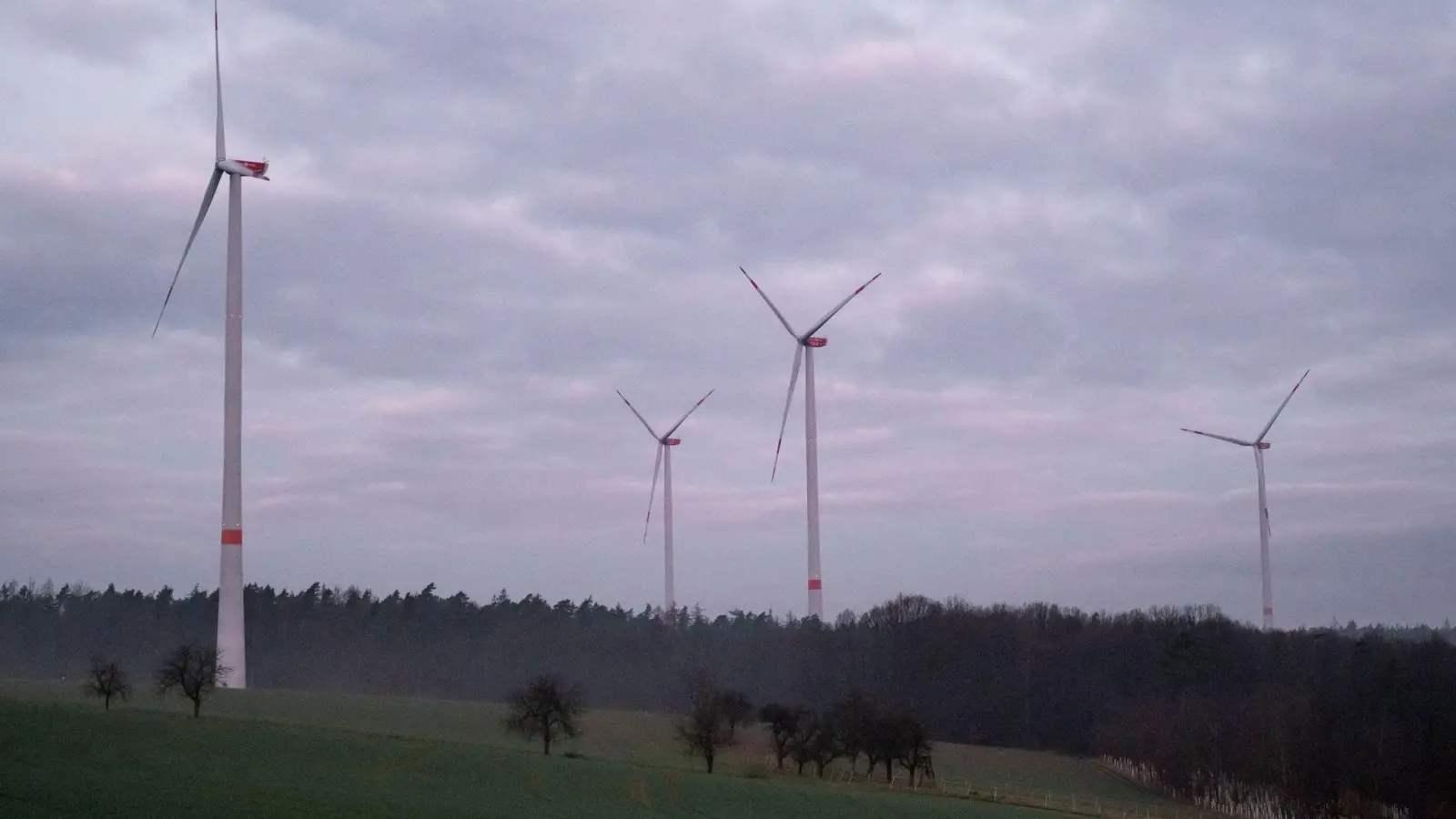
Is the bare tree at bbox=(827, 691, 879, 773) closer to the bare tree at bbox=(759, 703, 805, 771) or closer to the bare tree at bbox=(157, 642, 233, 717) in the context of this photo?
the bare tree at bbox=(759, 703, 805, 771)

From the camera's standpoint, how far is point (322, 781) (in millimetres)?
50156

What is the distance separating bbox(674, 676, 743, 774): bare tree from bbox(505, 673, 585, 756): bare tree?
6859 millimetres

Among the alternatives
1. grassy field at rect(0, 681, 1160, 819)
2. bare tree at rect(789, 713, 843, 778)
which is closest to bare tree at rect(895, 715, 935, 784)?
bare tree at rect(789, 713, 843, 778)

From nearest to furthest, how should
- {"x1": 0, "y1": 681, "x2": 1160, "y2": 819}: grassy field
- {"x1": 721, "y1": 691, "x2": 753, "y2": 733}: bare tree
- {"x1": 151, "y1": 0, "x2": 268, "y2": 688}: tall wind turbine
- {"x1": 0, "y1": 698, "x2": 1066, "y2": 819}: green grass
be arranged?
{"x1": 0, "y1": 698, "x2": 1066, "y2": 819}: green grass → {"x1": 0, "y1": 681, "x2": 1160, "y2": 819}: grassy field → {"x1": 151, "y1": 0, "x2": 268, "y2": 688}: tall wind turbine → {"x1": 721, "y1": 691, "x2": 753, "y2": 733}: bare tree

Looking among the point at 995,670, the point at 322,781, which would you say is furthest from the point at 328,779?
the point at 995,670

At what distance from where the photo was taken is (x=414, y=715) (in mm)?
97938

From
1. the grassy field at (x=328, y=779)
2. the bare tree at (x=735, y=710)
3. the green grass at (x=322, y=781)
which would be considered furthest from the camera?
the bare tree at (x=735, y=710)

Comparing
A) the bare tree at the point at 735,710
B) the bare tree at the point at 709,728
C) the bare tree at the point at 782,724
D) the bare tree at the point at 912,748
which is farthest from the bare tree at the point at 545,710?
the bare tree at the point at 912,748

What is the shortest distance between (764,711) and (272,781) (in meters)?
45.7

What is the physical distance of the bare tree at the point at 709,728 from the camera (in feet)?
257

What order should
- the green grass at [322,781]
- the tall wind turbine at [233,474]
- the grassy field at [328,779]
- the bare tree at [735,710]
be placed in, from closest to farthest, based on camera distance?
the green grass at [322,781], the grassy field at [328,779], the tall wind turbine at [233,474], the bare tree at [735,710]

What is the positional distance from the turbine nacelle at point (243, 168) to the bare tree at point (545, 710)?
109ft

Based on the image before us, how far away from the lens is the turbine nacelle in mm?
76125

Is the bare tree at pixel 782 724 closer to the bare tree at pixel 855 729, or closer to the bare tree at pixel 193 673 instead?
the bare tree at pixel 855 729
